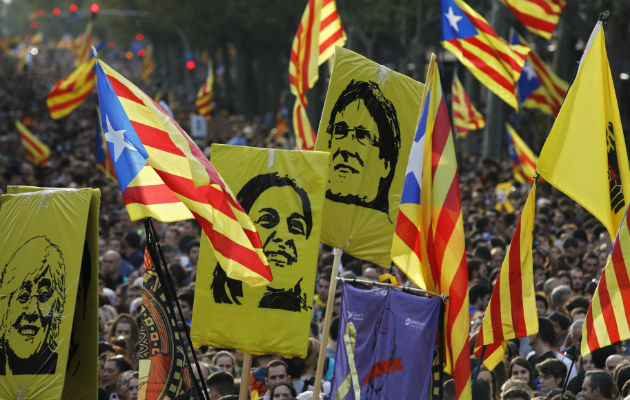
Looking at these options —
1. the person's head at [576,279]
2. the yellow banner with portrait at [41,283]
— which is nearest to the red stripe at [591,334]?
the yellow banner with portrait at [41,283]

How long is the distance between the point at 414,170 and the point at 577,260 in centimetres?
784

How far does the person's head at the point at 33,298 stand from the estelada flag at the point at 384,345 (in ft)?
5.55

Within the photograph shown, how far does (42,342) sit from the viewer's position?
250 inches

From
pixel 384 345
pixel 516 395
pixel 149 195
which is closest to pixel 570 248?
pixel 516 395

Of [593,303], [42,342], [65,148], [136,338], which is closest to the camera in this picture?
[42,342]

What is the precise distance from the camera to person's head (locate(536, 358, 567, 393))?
8430 millimetres

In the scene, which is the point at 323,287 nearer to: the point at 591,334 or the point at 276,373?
the point at 276,373

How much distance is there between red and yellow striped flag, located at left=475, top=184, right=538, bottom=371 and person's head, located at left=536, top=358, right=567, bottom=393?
1.13 metres

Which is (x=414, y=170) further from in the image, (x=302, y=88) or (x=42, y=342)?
(x=302, y=88)

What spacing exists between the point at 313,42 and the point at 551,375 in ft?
18.9

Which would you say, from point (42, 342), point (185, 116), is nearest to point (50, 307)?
point (42, 342)

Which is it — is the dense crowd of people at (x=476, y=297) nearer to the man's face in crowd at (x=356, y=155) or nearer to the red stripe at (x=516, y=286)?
the red stripe at (x=516, y=286)

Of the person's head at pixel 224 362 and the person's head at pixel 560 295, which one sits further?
the person's head at pixel 560 295

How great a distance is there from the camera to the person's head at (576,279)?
12500 millimetres
